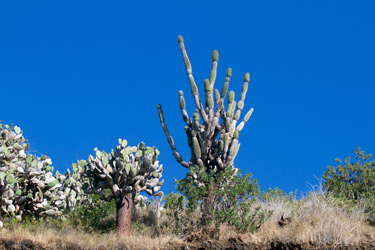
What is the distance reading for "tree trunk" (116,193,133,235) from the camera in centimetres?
1262

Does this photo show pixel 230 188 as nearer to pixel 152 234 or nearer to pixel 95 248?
pixel 152 234

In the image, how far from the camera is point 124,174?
41.3 feet

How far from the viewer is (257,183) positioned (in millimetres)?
12945

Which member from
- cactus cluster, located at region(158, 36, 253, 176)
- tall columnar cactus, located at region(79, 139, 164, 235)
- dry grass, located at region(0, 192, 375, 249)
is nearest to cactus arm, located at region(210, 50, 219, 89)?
cactus cluster, located at region(158, 36, 253, 176)

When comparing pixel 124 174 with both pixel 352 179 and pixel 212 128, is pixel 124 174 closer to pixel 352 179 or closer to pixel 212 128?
pixel 212 128

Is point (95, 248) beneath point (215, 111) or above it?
beneath

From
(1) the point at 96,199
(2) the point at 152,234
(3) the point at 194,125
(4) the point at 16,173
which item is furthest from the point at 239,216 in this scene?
(4) the point at 16,173

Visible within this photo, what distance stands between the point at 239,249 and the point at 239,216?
124 centimetres

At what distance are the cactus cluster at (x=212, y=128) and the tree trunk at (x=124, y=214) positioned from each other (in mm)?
2479

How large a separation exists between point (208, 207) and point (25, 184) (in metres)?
5.13

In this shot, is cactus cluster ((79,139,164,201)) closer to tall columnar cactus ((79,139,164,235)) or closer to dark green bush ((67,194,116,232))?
tall columnar cactus ((79,139,164,235))

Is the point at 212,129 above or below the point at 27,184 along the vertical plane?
above

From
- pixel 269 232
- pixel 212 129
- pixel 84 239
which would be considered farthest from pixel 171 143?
pixel 269 232

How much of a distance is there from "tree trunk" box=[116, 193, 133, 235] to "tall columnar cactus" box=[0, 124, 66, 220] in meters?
2.16
